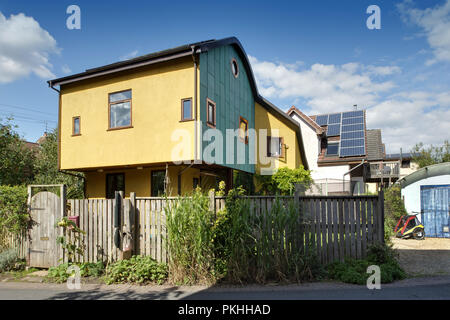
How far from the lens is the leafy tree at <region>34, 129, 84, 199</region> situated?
16.8 metres

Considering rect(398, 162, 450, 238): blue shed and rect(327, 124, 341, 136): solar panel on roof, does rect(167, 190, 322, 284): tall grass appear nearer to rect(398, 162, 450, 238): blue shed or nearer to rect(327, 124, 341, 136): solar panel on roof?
rect(398, 162, 450, 238): blue shed

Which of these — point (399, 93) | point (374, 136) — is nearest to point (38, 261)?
point (399, 93)

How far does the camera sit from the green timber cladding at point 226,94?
1194 centimetres

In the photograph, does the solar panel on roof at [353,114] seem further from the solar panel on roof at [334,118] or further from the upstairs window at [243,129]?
the upstairs window at [243,129]

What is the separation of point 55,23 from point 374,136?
28458 millimetres

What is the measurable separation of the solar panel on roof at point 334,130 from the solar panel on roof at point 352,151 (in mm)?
2226

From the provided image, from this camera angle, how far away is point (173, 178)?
42.5 ft

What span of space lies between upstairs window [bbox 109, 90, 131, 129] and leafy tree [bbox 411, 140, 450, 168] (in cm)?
3391

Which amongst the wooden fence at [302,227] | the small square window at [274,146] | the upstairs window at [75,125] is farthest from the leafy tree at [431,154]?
the upstairs window at [75,125]

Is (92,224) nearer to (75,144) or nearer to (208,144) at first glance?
(208,144)

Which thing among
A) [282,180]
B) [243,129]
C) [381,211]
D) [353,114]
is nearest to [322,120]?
[353,114]

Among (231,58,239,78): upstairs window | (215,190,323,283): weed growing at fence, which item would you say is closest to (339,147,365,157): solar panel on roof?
(231,58,239,78): upstairs window

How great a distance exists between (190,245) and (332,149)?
21.1m

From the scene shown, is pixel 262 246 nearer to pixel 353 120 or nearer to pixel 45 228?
pixel 45 228
